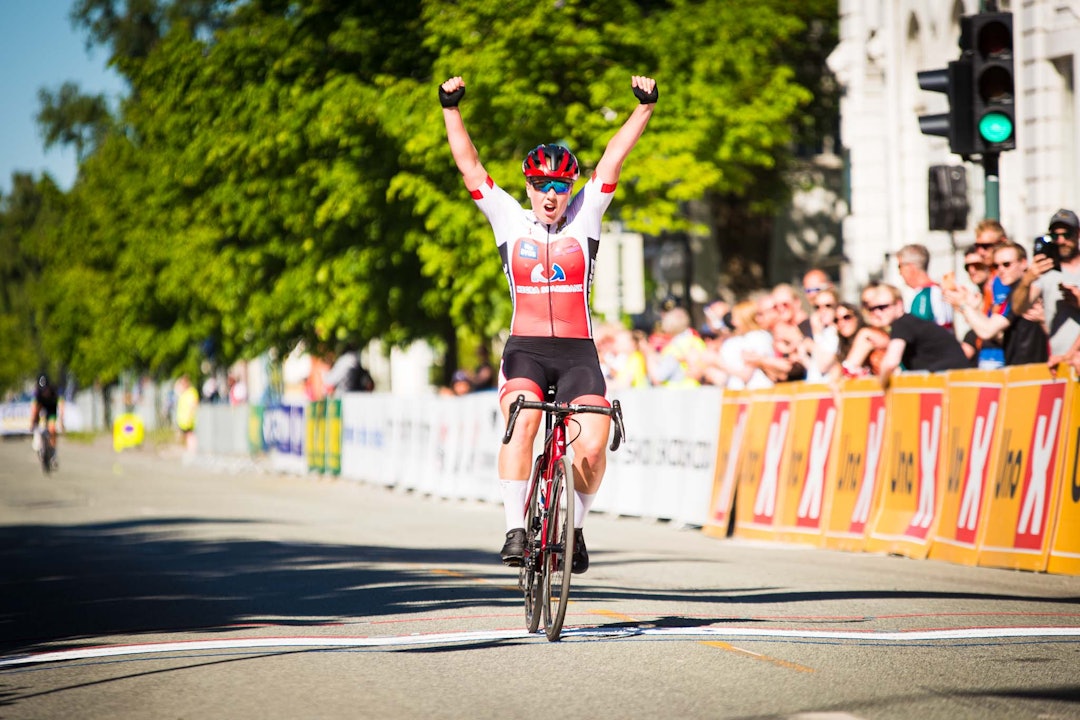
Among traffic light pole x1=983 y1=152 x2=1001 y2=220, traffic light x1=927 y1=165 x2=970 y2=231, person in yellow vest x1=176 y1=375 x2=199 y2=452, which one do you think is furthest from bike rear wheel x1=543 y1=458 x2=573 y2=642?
person in yellow vest x1=176 y1=375 x2=199 y2=452

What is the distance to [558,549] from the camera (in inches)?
327

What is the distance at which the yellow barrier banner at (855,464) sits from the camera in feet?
46.8

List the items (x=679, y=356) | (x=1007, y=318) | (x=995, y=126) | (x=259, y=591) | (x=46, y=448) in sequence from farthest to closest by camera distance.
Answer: (x=46, y=448)
(x=679, y=356)
(x=995, y=126)
(x=1007, y=318)
(x=259, y=591)

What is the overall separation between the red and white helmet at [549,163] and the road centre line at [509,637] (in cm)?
219

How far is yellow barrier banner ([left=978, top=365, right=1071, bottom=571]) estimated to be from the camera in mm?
11797

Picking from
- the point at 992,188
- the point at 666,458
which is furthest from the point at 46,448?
the point at 992,188

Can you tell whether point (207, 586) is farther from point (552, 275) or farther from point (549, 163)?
point (549, 163)

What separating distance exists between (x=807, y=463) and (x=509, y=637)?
717 cm

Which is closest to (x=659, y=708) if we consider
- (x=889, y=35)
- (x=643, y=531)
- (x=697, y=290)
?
(x=643, y=531)

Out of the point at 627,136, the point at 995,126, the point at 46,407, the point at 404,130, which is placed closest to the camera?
the point at 627,136

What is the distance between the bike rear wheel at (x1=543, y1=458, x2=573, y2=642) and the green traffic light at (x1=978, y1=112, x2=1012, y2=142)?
6.32 metres

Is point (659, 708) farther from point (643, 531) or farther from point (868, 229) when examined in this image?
point (868, 229)

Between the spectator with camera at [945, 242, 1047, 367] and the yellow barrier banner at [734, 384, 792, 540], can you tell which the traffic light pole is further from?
the yellow barrier banner at [734, 384, 792, 540]

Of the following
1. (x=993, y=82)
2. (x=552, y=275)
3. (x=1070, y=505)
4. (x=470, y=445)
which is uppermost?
(x=993, y=82)
